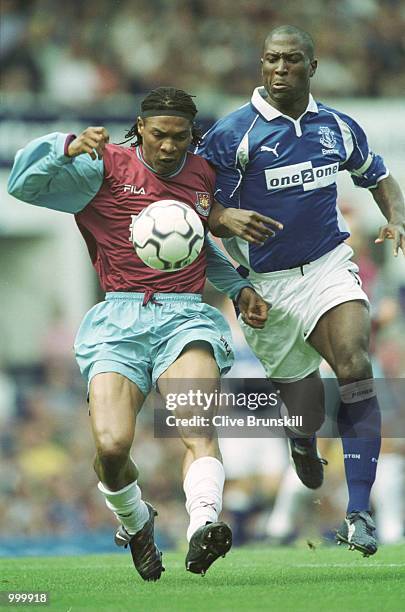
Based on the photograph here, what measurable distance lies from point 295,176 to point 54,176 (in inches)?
60.0

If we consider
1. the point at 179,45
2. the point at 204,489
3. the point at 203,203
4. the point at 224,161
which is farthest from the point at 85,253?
the point at 204,489

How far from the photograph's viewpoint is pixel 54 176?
24.6 ft


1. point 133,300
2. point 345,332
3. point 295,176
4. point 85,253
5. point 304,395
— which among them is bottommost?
point 304,395

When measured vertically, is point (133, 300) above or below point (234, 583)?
above

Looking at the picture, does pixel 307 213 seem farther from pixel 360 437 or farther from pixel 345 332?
pixel 360 437

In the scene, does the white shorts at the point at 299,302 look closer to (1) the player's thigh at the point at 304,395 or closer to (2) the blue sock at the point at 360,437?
(1) the player's thigh at the point at 304,395

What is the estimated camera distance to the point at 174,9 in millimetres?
19125

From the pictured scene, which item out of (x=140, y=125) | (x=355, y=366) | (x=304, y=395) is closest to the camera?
(x=140, y=125)

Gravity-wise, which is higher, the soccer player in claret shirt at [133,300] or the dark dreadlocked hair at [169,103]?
the dark dreadlocked hair at [169,103]

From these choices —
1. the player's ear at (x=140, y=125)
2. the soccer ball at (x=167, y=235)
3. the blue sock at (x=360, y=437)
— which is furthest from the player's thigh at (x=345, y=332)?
the player's ear at (x=140, y=125)

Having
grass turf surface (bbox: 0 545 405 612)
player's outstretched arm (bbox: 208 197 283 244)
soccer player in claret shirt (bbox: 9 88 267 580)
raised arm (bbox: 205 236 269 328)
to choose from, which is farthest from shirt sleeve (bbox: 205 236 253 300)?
grass turf surface (bbox: 0 545 405 612)

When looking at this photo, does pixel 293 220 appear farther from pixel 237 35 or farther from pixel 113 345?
pixel 237 35

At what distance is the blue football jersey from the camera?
8250 mm

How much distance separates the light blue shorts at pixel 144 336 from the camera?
24.7 feet
